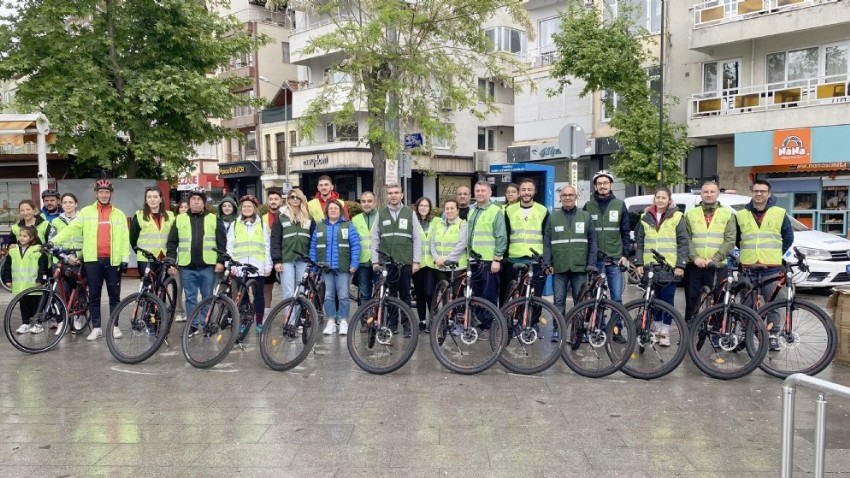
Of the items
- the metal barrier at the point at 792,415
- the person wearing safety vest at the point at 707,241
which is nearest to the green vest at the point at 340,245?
the person wearing safety vest at the point at 707,241

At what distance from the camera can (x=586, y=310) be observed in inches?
276

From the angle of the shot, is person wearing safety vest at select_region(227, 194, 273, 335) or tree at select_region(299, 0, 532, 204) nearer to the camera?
person wearing safety vest at select_region(227, 194, 273, 335)

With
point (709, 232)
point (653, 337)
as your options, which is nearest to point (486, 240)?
point (653, 337)

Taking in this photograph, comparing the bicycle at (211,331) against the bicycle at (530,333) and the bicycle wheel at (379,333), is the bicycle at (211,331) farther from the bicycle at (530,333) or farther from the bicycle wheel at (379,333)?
the bicycle at (530,333)

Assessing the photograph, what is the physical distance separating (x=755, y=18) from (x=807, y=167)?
5.23 meters

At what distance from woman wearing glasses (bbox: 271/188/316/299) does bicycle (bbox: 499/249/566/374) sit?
2.89 meters

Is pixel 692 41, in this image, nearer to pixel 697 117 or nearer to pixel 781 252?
pixel 697 117

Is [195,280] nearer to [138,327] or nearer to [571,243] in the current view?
[138,327]

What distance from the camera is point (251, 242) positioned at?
8.58 metres

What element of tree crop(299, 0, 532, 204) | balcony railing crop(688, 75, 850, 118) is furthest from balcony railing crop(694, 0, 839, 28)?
tree crop(299, 0, 532, 204)

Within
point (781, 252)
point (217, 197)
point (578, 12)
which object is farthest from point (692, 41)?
point (217, 197)

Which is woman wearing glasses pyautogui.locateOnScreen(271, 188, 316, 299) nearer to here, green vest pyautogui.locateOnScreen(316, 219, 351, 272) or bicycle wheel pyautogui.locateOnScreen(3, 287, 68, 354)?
green vest pyautogui.locateOnScreen(316, 219, 351, 272)

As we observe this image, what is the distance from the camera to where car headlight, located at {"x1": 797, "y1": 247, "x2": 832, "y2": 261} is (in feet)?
39.2

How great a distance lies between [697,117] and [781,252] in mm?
18288
